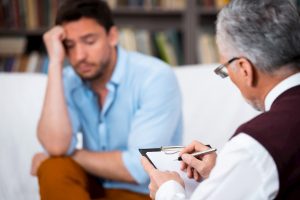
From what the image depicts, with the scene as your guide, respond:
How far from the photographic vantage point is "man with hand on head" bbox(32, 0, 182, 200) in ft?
6.36

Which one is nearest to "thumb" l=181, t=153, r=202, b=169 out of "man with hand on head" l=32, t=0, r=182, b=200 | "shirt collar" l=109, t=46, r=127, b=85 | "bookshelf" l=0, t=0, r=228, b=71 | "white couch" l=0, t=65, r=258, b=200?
"man with hand on head" l=32, t=0, r=182, b=200

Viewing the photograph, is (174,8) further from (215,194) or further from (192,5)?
(215,194)

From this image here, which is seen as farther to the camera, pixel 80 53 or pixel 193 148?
pixel 80 53

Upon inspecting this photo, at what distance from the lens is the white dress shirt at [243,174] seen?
1063mm

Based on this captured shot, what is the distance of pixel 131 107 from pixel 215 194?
98 centimetres

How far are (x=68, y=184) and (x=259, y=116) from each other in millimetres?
893

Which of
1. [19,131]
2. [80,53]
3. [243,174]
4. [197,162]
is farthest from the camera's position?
[19,131]

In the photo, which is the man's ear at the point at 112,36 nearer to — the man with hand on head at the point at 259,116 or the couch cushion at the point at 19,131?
the couch cushion at the point at 19,131

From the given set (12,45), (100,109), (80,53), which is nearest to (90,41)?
(80,53)

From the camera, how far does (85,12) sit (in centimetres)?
204

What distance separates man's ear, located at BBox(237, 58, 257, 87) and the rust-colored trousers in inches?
31.5

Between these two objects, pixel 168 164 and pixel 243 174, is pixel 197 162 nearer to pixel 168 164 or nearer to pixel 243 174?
pixel 168 164

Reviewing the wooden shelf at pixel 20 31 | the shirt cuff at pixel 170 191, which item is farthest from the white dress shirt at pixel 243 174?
the wooden shelf at pixel 20 31

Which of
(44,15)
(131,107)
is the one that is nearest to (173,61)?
(44,15)
